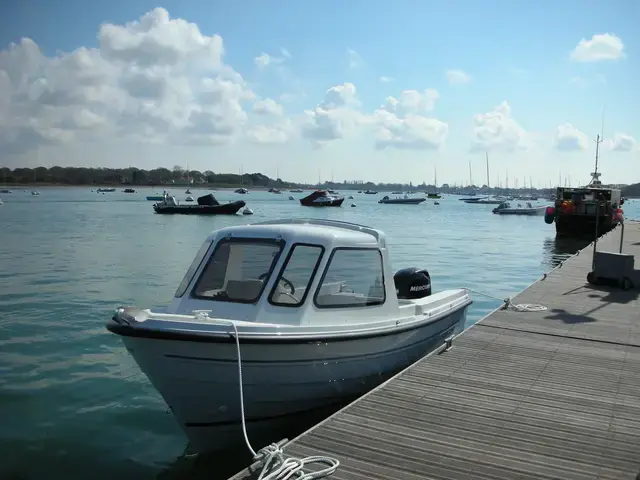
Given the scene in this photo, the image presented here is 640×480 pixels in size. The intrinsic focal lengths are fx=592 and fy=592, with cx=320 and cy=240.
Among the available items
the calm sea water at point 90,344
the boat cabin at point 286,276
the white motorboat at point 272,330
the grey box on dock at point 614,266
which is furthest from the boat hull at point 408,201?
the boat cabin at point 286,276

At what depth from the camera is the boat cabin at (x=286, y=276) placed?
778 centimetres

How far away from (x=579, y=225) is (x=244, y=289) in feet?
125

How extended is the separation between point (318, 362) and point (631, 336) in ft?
20.1

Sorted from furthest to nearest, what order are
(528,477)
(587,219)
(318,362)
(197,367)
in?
1. (587,219)
2. (318,362)
3. (197,367)
4. (528,477)

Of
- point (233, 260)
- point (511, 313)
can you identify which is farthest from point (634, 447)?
point (511, 313)

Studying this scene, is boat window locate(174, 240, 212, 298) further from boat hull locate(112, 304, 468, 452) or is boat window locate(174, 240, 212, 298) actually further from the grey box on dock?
the grey box on dock

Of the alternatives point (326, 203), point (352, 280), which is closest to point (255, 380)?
point (352, 280)

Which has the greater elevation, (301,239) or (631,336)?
(301,239)

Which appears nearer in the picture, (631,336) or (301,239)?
(301,239)

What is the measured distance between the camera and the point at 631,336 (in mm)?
10398

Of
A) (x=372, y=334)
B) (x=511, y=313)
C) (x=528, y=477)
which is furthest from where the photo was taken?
(x=511, y=313)

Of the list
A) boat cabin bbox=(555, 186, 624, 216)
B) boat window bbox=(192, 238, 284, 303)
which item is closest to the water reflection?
boat cabin bbox=(555, 186, 624, 216)

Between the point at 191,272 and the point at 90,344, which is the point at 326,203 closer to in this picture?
the point at 90,344

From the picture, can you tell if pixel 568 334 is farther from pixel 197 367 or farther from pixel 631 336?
pixel 197 367
